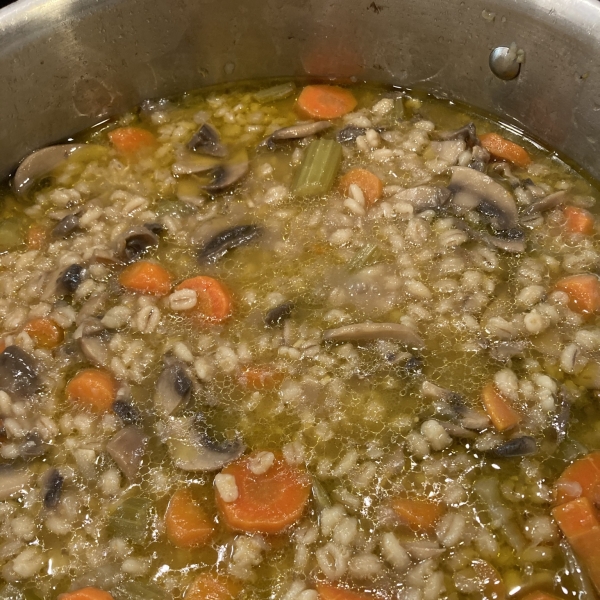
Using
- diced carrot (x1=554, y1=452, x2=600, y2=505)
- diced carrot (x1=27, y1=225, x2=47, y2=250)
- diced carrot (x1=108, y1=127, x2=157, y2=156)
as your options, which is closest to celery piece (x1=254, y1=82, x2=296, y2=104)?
diced carrot (x1=108, y1=127, x2=157, y2=156)

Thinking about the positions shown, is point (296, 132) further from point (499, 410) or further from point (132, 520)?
point (132, 520)

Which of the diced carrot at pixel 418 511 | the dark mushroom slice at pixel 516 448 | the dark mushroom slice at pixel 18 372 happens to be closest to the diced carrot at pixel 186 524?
the diced carrot at pixel 418 511

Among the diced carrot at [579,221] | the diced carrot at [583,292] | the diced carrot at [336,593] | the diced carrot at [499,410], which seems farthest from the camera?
the diced carrot at [579,221]

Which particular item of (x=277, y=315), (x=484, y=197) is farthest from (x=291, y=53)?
(x=277, y=315)

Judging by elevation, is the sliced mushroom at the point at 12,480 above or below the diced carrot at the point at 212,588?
above

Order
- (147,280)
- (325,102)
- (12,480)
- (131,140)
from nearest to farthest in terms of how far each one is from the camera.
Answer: (12,480)
(147,280)
(131,140)
(325,102)

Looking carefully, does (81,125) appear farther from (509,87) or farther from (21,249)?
(509,87)

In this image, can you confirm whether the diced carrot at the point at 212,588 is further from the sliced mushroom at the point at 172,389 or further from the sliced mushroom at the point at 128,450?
the sliced mushroom at the point at 172,389
